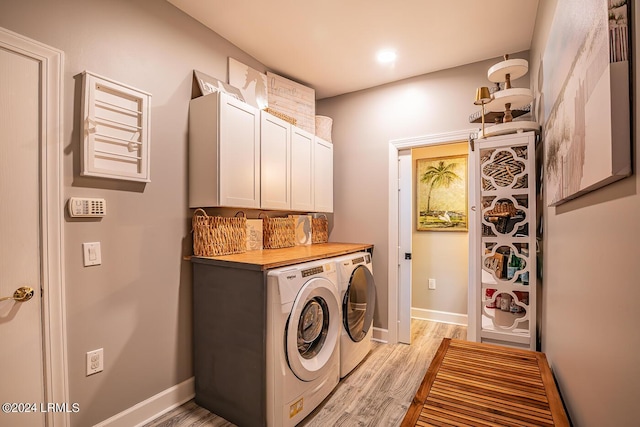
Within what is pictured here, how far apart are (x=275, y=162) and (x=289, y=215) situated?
69 centimetres

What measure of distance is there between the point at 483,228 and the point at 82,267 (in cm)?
241

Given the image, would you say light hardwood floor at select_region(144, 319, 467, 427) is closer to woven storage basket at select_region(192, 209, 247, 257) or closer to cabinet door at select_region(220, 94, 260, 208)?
woven storage basket at select_region(192, 209, 247, 257)

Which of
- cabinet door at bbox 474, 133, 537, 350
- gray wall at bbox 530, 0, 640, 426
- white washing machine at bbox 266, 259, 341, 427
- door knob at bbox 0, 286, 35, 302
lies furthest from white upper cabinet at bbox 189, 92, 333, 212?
gray wall at bbox 530, 0, 640, 426

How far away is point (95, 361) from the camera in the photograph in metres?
1.63

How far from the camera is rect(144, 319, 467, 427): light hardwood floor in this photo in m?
1.88

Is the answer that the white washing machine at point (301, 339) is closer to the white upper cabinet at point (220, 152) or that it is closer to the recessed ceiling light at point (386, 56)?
the white upper cabinet at point (220, 152)

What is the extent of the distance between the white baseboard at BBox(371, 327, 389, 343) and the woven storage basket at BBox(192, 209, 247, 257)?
1721 millimetres

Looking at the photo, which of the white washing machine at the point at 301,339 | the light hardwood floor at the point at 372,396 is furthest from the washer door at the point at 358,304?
the light hardwood floor at the point at 372,396

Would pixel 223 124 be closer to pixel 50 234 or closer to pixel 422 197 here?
pixel 50 234

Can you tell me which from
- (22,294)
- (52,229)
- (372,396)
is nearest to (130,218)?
(52,229)

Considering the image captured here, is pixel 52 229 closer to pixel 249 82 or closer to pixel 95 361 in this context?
pixel 95 361

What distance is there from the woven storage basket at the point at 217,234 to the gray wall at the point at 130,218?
0.40 feet

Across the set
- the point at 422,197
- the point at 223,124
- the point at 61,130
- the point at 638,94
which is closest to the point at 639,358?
the point at 638,94

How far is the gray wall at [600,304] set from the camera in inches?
23.1
